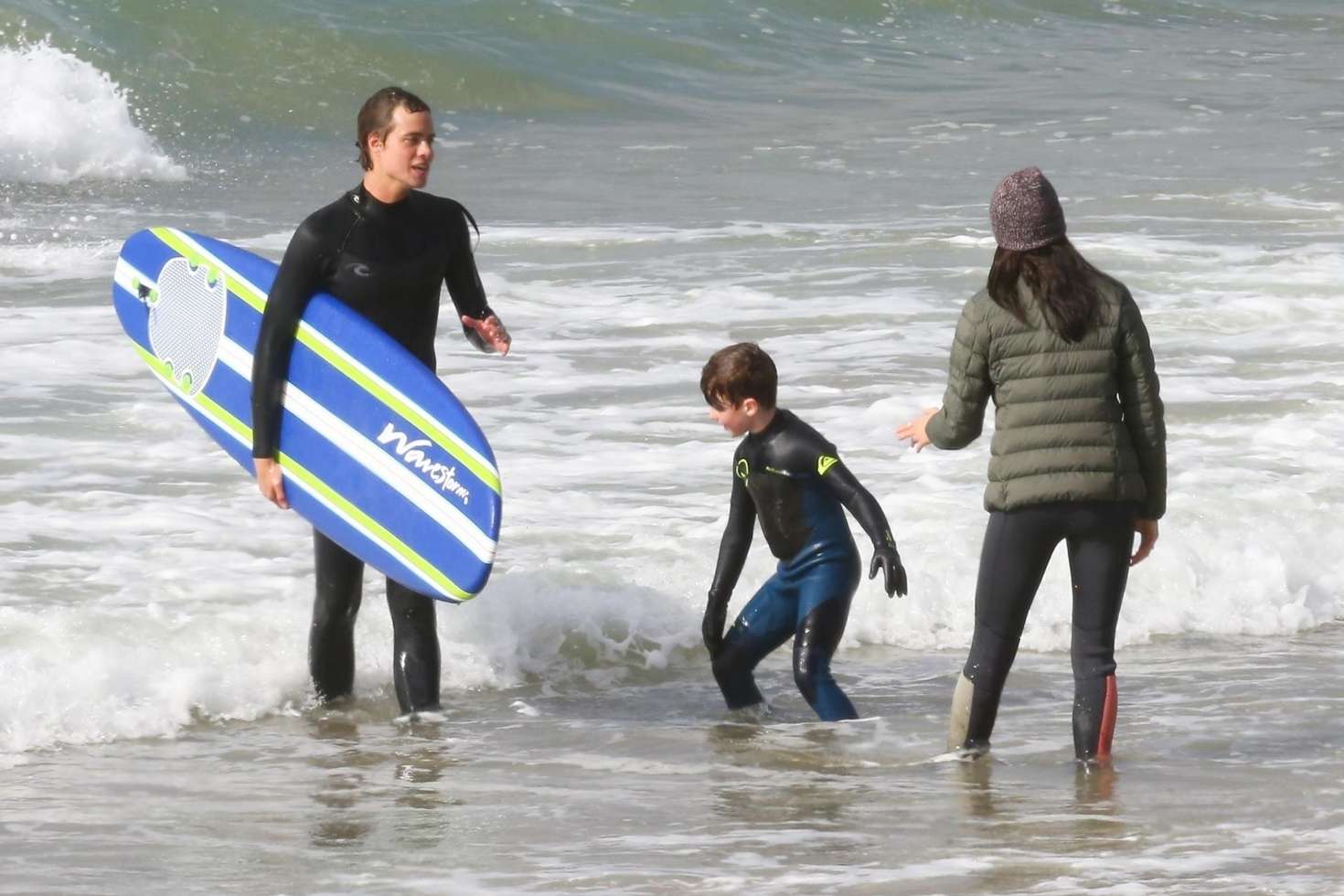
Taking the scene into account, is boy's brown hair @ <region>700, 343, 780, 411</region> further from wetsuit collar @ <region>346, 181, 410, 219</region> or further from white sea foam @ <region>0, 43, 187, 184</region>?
white sea foam @ <region>0, 43, 187, 184</region>

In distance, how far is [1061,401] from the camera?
12.9 feet

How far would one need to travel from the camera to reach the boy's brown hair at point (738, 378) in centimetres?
461

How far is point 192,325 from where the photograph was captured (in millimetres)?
5223

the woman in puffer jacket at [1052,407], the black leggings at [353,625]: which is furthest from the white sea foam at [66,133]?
the woman in puffer jacket at [1052,407]

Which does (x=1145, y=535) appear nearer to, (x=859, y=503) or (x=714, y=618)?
(x=859, y=503)

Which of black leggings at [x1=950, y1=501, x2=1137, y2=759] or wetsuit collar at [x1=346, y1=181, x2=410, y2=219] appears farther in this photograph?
wetsuit collar at [x1=346, y1=181, x2=410, y2=219]

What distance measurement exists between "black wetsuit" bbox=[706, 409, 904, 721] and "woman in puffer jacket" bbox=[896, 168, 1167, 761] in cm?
60

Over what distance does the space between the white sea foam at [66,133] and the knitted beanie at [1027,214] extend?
41.3 ft

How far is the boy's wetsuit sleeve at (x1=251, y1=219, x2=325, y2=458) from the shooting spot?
4.52 metres

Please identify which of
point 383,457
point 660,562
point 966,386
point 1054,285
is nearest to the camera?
point 1054,285

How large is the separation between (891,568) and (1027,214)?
0.92 metres

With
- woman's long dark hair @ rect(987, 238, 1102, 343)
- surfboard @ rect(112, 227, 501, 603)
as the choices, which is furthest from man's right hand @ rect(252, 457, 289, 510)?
woman's long dark hair @ rect(987, 238, 1102, 343)

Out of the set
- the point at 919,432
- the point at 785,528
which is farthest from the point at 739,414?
the point at 919,432

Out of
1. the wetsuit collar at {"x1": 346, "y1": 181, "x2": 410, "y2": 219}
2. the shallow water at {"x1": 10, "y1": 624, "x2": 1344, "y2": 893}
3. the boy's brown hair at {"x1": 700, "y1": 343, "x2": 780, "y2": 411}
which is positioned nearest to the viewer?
the shallow water at {"x1": 10, "y1": 624, "x2": 1344, "y2": 893}
